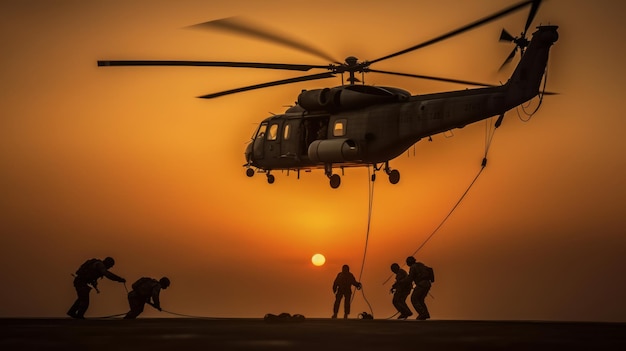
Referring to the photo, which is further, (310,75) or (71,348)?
(310,75)

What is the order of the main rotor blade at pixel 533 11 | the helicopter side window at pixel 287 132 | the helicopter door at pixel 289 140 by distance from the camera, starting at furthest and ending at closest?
the helicopter side window at pixel 287 132, the helicopter door at pixel 289 140, the main rotor blade at pixel 533 11

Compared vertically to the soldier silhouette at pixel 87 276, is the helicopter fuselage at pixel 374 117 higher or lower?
higher

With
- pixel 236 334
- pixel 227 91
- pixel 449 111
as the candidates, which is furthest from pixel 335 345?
pixel 227 91

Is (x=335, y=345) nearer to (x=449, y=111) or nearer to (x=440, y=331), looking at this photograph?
(x=440, y=331)

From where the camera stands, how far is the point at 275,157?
36812mm

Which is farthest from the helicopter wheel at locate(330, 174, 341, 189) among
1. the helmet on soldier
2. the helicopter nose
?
the helmet on soldier

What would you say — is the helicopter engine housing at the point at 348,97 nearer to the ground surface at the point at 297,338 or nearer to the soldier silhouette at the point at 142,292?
the soldier silhouette at the point at 142,292

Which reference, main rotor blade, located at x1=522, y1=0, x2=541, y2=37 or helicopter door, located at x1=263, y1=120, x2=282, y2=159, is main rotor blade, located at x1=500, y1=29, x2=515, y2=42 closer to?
main rotor blade, located at x1=522, y1=0, x2=541, y2=37

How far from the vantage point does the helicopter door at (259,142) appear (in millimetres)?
37781

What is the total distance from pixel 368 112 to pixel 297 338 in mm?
14831

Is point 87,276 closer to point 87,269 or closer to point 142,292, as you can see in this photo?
point 87,269

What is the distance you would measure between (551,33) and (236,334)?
15544mm

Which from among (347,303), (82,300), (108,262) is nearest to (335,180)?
(347,303)

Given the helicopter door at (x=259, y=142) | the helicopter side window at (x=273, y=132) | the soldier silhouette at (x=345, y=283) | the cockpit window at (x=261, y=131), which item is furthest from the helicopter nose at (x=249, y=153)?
the soldier silhouette at (x=345, y=283)
